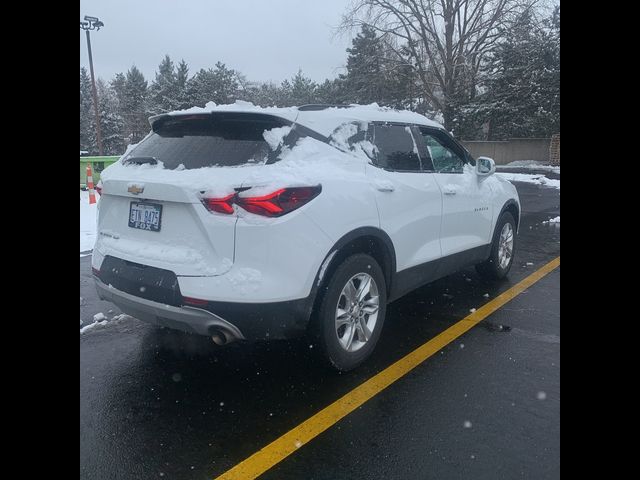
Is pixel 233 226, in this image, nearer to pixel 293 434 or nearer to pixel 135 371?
pixel 293 434

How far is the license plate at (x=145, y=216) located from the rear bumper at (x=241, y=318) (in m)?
0.45

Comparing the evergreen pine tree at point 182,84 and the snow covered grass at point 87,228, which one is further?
the evergreen pine tree at point 182,84

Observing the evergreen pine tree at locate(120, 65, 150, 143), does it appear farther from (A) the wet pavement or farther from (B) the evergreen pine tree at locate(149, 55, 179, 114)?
(A) the wet pavement

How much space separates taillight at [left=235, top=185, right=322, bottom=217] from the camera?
9.21ft

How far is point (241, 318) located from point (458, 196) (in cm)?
239

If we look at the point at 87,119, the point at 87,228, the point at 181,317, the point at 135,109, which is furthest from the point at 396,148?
the point at 87,119

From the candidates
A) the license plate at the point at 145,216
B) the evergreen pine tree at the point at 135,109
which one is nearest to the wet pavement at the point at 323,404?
the license plate at the point at 145,216

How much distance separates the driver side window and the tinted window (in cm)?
26

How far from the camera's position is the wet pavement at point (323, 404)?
2.48 m

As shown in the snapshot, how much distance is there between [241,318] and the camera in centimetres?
287

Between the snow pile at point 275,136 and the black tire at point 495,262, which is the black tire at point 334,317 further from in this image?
the black tire at point 495,262

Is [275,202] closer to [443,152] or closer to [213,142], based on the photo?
[213,142]
